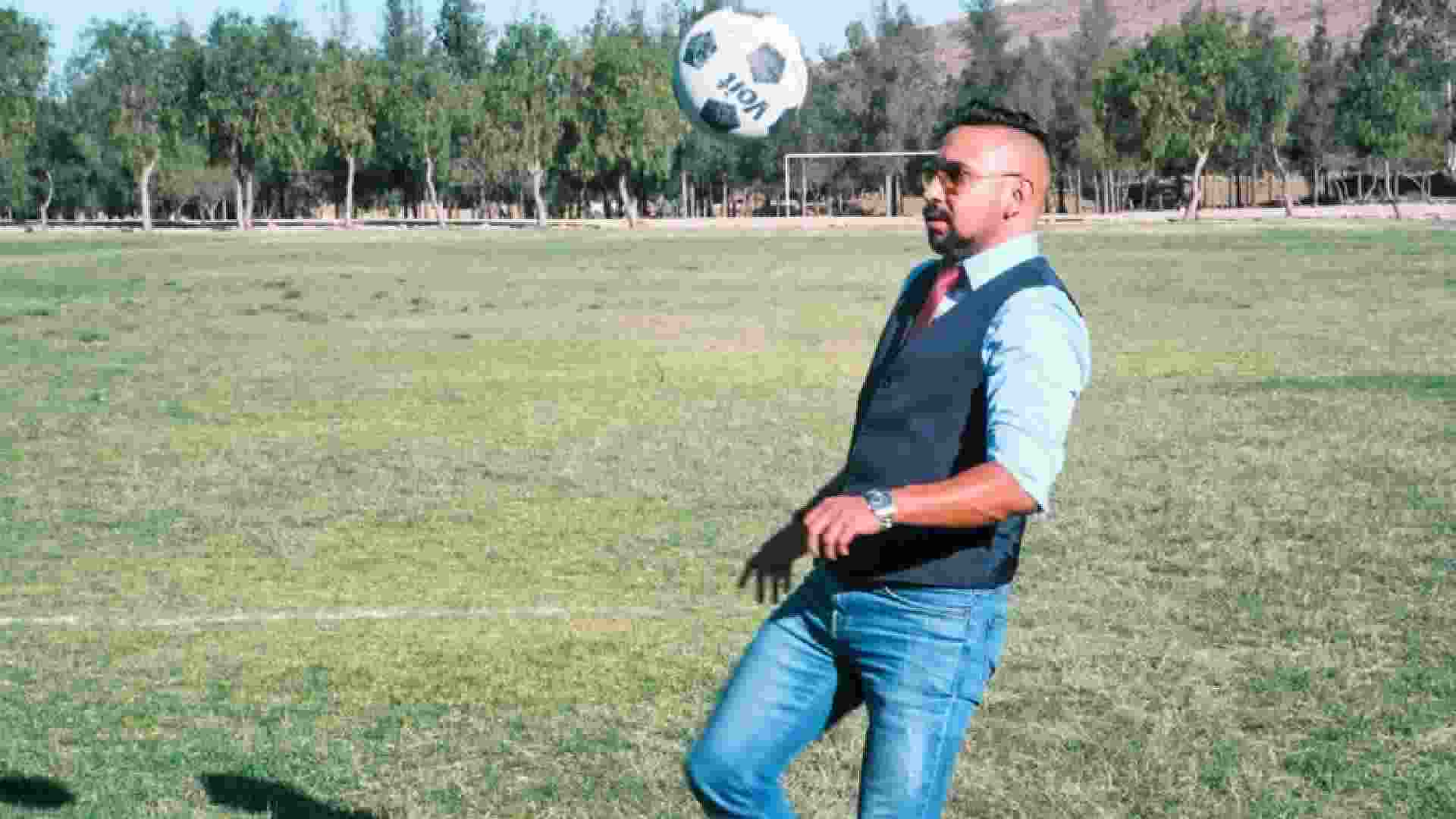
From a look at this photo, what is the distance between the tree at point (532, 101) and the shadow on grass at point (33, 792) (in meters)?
103

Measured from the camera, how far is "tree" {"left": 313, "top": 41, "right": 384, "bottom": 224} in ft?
365

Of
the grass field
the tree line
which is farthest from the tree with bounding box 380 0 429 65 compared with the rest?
the grass field

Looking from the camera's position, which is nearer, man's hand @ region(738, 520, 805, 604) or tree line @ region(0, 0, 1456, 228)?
man's hand @ region(738, 520, 805, 604)

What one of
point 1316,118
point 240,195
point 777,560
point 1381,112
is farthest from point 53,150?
point 777,560

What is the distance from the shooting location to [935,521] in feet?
12.3

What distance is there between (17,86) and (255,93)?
17.4m

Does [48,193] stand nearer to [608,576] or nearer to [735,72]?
[735,72]

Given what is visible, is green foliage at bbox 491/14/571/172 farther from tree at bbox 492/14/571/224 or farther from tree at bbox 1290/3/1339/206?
tree at bbox 1290/3/1339/206

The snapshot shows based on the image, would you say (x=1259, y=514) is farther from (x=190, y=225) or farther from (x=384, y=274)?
(x=190, y=225)

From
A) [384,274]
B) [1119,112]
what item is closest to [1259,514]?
[384,274]

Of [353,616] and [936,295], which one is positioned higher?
[936,295]

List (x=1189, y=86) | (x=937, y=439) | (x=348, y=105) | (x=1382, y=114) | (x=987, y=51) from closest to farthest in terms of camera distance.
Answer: (x=937, y=439), (x=1382, y=114), (x=1189, y=86), (x=348, y=105), (x=987, y=51)

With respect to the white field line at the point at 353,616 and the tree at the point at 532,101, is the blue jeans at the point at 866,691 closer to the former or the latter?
the white field line at the point at 353,616

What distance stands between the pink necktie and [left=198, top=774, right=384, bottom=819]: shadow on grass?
293cm
